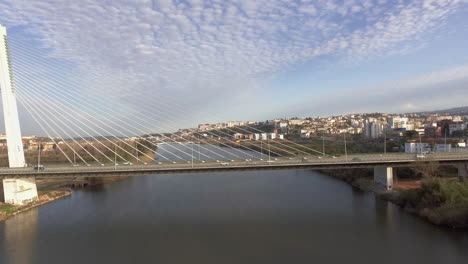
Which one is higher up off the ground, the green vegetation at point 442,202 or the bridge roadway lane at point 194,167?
the bridge roadway lane at point 194,167

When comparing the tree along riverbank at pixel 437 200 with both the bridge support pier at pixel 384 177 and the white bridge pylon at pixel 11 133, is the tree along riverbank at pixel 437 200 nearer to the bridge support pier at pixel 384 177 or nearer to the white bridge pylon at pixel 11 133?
the bridge support pier at pixel 384 177

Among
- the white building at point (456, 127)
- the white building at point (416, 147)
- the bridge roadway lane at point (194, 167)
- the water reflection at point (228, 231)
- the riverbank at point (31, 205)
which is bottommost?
the water reflection at point (228, 231)

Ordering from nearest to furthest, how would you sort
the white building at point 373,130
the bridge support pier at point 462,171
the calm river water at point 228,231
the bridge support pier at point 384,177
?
the calm river water at point 228,231
the bridge support pier at point 462,171
the bridge support pier at point 384,177
the white building at point 373,130

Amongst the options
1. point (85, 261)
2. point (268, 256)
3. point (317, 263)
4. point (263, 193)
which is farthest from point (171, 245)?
point (263, 193)

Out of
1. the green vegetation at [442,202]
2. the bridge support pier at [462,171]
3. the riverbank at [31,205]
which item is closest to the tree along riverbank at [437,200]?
the green vegetation at [442,202]

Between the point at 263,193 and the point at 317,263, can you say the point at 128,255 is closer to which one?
the point at 317,263

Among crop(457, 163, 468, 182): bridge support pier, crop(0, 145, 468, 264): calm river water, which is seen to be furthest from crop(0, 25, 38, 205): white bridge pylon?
crop(457, 163, 468, 182): bridge support pier

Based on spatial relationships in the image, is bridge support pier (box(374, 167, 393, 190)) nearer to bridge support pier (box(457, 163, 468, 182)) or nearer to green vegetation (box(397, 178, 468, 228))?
green vegetation (box(397, 178, 468, 228))
